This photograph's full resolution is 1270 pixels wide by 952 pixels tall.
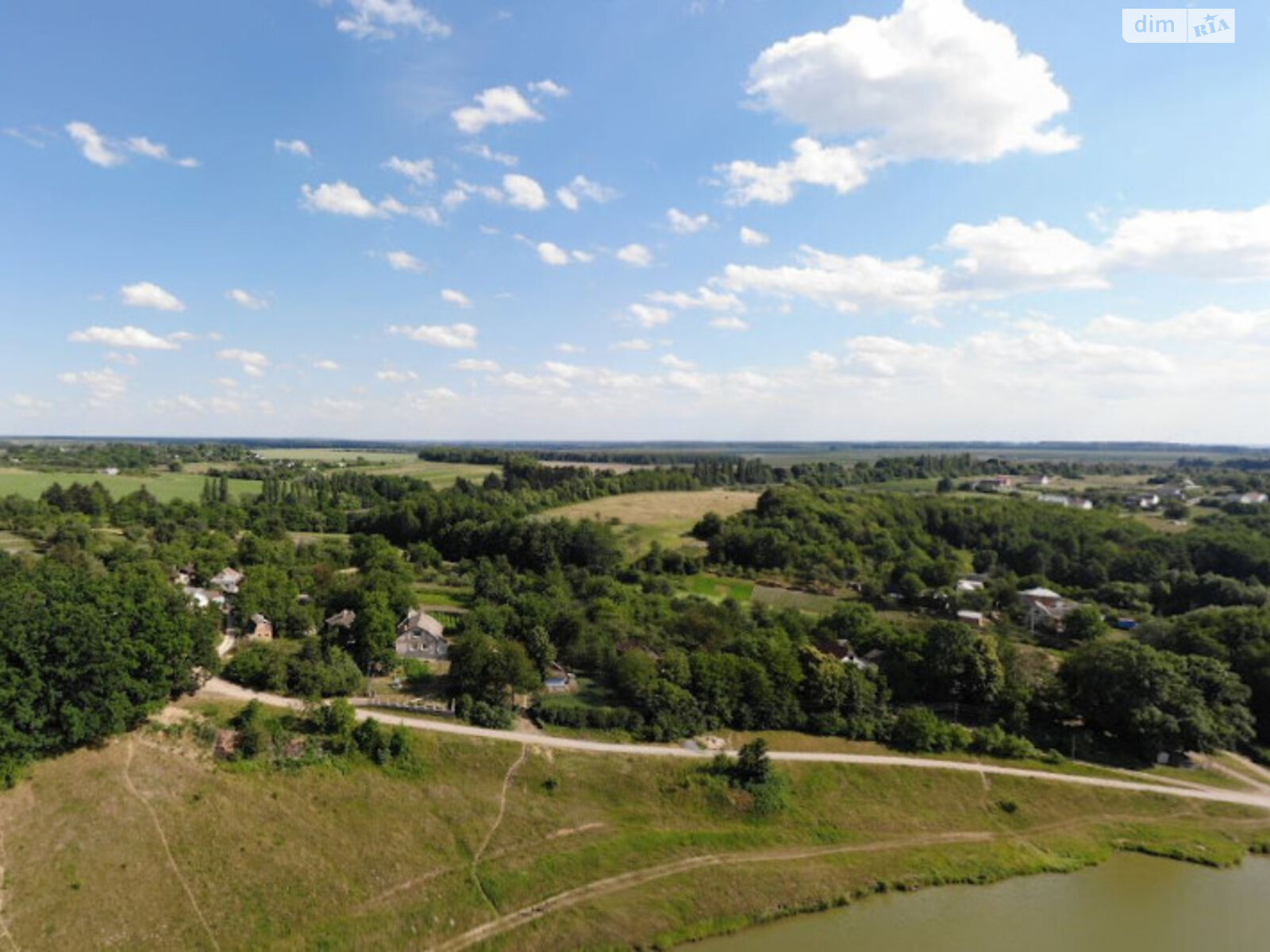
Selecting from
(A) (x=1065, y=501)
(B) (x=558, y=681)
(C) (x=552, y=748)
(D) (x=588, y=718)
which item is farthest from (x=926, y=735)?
(A) (x=1065, y=501)

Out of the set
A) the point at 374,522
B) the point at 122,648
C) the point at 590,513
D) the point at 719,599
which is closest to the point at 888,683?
the point at 719,599

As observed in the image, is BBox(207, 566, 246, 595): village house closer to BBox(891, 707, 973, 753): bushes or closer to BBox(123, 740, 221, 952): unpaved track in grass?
BBox(123, 740, 221, 952): unpaved track in grass

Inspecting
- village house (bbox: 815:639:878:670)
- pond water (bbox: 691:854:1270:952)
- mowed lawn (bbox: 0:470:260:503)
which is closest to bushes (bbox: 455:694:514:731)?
pond water (bbox: 691:854:1270:952)

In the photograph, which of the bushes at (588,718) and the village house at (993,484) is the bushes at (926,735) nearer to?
the bushes at (588,718)

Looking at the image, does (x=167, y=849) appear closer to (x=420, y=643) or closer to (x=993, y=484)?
(x=420, y=643)

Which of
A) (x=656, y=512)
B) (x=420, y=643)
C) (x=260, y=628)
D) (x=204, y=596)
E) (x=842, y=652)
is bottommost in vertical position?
(x=842, y=652)

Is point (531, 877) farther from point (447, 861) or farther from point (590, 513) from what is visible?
point (590, 513)

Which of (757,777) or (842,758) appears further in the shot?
(842,758)

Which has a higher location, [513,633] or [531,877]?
[513,633]
